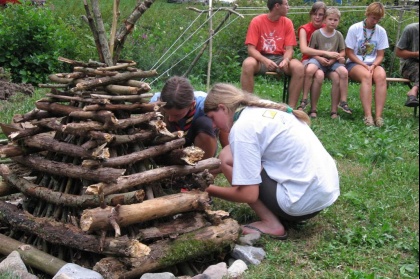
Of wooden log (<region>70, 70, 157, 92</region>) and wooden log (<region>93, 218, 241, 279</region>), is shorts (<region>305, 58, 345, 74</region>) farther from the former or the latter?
wooden log (<region>93, 218, 241, 279</region>)

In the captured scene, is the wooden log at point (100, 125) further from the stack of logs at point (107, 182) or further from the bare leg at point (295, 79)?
the bare leg at point (295, 79)

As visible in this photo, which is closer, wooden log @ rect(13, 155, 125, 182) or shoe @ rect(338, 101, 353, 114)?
wooden log @ rect(13, 155, 125, 182)

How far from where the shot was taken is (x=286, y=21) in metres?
8.53

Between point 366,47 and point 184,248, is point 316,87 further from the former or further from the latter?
point 184,248

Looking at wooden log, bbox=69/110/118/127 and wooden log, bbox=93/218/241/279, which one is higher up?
wooden log, bbox=69/110/118/127

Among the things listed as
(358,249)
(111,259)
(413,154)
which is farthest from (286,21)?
(111,259)

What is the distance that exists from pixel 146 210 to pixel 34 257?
0.79 metres

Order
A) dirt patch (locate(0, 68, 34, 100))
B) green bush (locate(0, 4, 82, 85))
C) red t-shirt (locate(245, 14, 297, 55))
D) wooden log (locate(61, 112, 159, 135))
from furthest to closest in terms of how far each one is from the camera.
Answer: green bush (locate(0, 4, 82, 85)) < dirt patch (locate(0, 68, 34, 100)) < red t-shirt (locate(245, 14, 297, 55)) < wooden log (locate(61, 112, 159, 135))

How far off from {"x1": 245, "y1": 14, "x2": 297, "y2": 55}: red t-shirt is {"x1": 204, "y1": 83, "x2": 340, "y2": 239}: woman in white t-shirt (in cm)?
405

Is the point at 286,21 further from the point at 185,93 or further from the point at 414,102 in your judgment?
the point at 185,93

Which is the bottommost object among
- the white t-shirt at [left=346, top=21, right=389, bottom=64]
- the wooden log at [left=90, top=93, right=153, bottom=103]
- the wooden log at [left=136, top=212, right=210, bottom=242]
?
the wooden log at [left=136, top=212, right=210, bottom=242]

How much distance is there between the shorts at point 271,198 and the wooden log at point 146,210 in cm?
44

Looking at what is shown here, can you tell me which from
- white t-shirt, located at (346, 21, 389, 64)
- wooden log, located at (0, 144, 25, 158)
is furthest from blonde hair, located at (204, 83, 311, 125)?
white t-shirt, located at (346, 21, 389, 64)

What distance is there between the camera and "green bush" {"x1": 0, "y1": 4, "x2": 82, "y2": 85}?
9656mm
